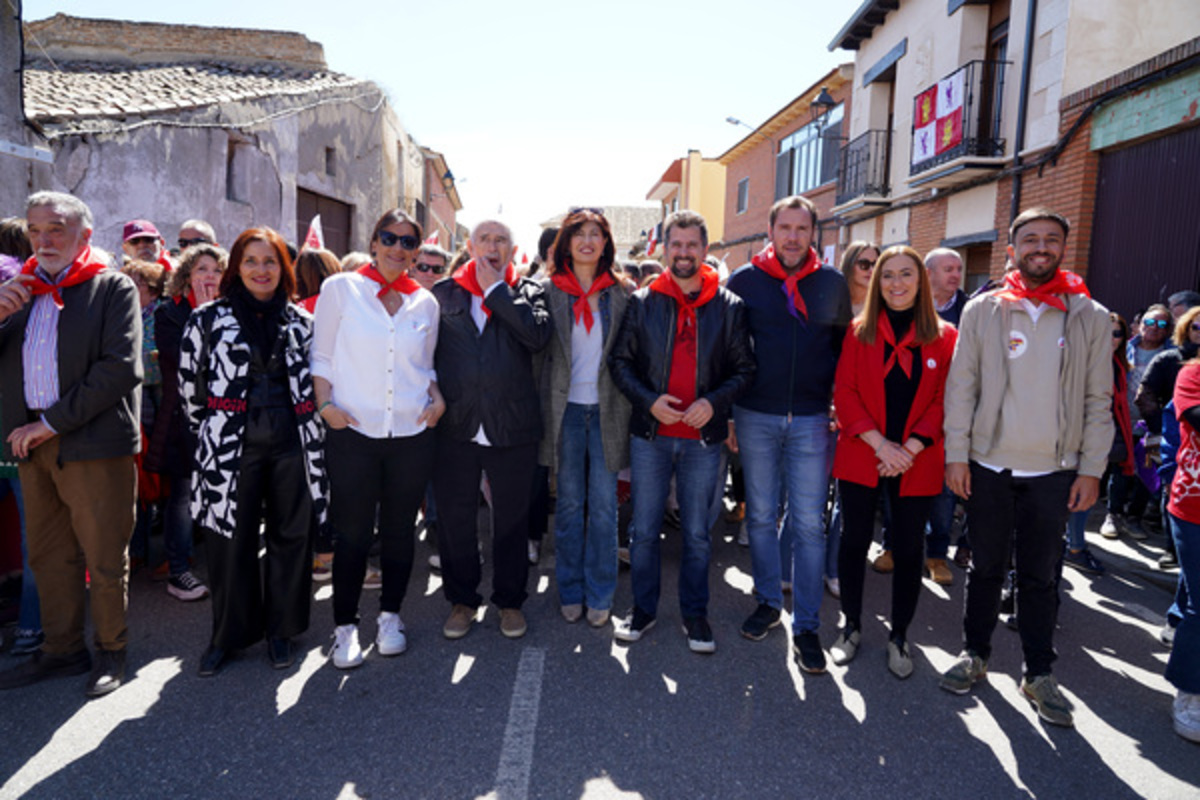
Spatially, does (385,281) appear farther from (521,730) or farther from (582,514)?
(521,730)

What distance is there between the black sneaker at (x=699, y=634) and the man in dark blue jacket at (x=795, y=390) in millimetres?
429

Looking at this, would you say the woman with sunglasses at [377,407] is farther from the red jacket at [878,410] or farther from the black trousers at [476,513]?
the red jacket at [878,410]

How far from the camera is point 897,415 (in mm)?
3578

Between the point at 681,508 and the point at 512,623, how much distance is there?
1.08 metres

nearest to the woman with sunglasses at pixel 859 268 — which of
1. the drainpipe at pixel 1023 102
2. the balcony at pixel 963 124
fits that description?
the drainpipe at pixel 1023 102

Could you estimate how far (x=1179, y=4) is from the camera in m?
9.04

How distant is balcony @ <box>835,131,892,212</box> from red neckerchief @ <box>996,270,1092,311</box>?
11.4 m

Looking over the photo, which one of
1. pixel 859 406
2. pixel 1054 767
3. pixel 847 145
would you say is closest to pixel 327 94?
pixel 847 145

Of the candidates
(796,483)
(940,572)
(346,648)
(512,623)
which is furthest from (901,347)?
(346,648)

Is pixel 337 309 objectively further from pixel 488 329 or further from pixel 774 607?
pixel 774 607

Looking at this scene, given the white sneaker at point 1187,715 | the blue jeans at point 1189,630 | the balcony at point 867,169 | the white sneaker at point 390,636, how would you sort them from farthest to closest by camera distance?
the balcony at point 867,169 < the white sneaker at point 390,636 < the blue jeans at point 1189,630 < the white sneaker at point 1187,715

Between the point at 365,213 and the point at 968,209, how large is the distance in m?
12.0

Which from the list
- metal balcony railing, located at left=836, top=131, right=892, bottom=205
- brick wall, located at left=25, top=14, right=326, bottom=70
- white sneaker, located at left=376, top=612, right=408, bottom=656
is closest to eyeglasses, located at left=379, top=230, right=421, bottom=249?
white sneaker, located at left=376, top=612, right=408, bottom=656

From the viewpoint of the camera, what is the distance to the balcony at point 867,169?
14.1 metres
